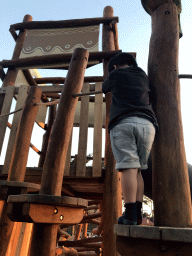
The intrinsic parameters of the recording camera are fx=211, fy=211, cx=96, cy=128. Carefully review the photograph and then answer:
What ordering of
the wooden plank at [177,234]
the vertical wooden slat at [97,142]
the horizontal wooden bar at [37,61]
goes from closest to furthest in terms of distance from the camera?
the wooden plank at [177,234], the vertical wooden slat at [97,142], the horizontal wooden bar at [37,61]

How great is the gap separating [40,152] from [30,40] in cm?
310

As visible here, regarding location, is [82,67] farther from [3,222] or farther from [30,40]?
[30,40]

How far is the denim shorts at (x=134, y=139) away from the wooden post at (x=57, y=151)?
61 centimetres

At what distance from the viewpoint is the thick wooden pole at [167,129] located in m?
1.27

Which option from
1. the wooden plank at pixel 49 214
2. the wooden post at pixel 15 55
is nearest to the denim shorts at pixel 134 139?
the wooden plank at pixel 49 214

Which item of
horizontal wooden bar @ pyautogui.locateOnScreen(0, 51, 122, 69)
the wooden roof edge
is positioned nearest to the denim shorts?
horizontal wooden bar @ pyautogui.locateOnScreen(0, 51, 122, 69)

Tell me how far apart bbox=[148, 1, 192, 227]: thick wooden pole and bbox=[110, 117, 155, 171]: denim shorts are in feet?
0.25

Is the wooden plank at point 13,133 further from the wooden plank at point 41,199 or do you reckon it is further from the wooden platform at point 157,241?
the wooden platform at point 157,241

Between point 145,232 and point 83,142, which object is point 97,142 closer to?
point 83,142

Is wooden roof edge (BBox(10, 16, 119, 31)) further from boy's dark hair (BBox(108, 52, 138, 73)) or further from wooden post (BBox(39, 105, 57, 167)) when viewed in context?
boy's dark hair (BBox(108, 52, 138, 73))

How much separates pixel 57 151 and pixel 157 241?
1.10m

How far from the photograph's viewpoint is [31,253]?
5.15 feet

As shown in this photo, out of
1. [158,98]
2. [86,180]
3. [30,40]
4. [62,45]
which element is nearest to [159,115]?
[158,98]

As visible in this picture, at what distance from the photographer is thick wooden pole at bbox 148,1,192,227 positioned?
1.27m
